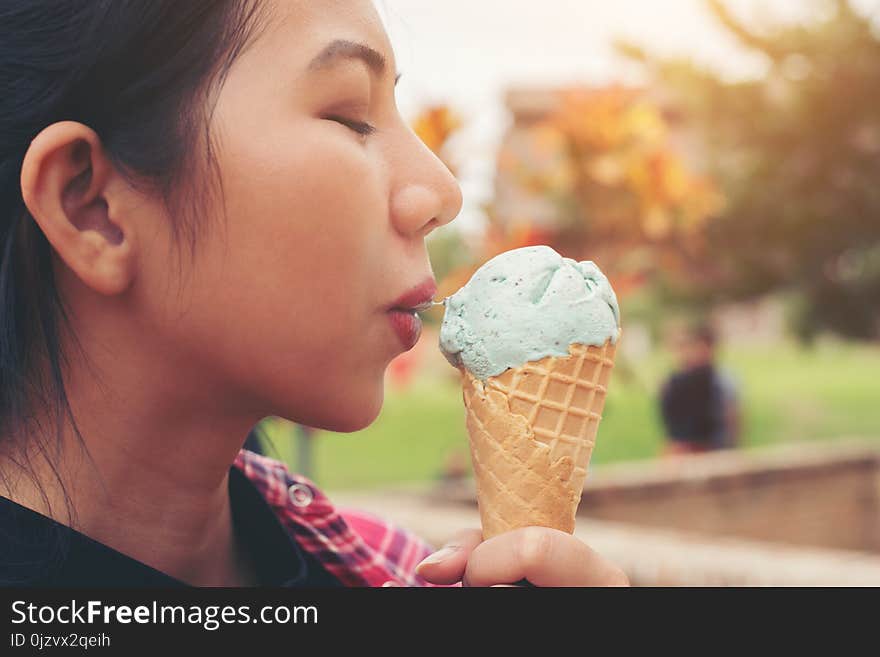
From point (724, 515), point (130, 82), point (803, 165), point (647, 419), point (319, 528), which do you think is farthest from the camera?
point (647, 419)

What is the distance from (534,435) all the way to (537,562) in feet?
0.84

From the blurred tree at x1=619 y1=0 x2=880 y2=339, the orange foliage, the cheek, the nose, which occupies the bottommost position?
the cheek

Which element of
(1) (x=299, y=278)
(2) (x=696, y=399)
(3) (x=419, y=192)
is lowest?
(1) (x=299, y=278)

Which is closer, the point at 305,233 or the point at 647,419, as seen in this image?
the point at 305,233

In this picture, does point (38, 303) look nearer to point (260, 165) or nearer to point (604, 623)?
point (260, 165)

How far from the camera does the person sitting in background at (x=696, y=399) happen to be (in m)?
8.72

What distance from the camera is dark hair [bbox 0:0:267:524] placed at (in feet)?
4.24

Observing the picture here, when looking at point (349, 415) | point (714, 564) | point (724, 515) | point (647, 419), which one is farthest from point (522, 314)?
point (647, 419)

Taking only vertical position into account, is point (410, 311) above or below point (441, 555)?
above

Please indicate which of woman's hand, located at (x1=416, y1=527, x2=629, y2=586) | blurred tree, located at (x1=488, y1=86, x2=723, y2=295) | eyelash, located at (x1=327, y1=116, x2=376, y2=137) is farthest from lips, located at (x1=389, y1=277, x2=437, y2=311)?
blurred tree, located at (x1=488, y1=86, x2=723, y2=295)

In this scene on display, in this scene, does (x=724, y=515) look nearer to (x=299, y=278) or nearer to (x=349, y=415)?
(x=349, y=415)

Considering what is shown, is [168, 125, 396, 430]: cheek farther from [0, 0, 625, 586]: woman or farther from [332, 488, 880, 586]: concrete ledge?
[332, 488, 880, 586]: concrete ledge

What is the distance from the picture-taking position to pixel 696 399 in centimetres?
876

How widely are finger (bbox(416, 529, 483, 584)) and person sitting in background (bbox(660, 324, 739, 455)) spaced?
296 inches
